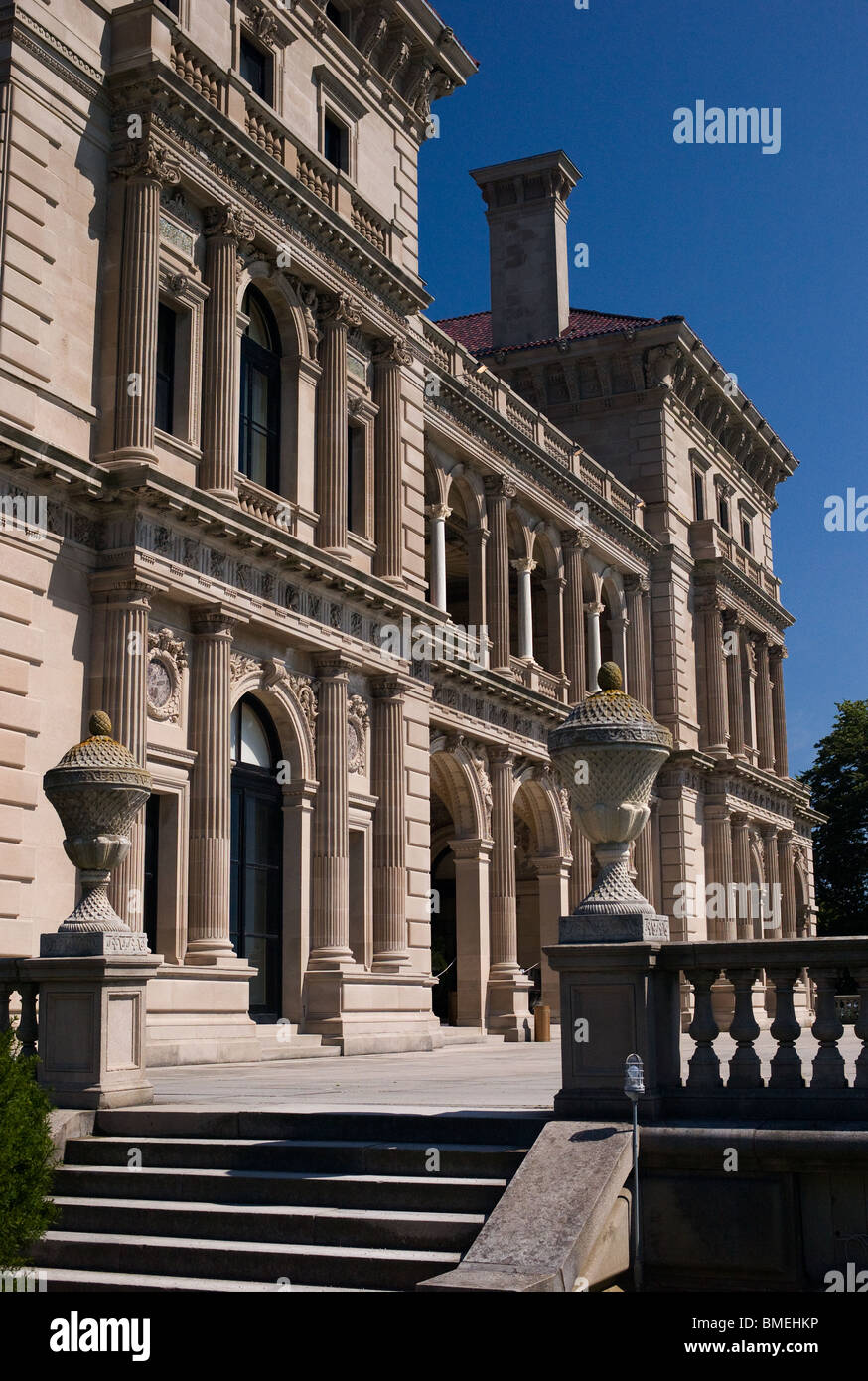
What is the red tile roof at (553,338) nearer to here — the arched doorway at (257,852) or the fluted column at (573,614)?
the fluted column at (573,614)

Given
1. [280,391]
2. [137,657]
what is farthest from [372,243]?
[137,657]

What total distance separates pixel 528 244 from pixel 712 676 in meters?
15.9

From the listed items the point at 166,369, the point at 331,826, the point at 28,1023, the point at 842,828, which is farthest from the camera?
the point at 842,828

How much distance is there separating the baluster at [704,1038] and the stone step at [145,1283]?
119 inches

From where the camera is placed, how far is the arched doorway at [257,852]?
2412cm

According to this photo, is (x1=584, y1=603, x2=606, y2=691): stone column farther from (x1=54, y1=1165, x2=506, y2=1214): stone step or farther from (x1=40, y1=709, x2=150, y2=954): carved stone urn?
(x1=54, y1=1165, x2=506, y2=1214): stone step

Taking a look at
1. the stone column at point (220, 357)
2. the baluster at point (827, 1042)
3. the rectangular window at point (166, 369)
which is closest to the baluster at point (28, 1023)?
the baluster at point (827, 1042)

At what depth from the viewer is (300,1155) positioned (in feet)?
35.4

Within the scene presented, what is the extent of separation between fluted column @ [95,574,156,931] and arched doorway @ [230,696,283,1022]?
3.59 metres

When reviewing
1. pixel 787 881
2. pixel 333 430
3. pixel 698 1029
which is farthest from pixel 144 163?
pixel 787 881

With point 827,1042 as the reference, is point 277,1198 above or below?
below

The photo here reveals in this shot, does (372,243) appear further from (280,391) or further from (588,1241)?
(588,1241)

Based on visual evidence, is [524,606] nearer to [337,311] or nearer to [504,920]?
[504,920]

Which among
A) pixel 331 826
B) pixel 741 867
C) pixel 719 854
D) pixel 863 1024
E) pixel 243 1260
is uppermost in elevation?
pixel 719 854
